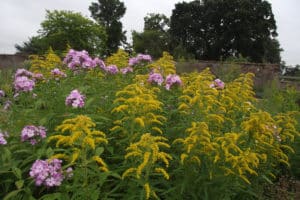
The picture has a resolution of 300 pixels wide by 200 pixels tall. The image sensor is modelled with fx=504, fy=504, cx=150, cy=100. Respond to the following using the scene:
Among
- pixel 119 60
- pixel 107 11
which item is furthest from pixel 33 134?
pixel 107 11

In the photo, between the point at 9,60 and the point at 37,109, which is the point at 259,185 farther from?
the point at 9,60

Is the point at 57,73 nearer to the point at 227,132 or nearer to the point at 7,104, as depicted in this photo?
the point at 7,104

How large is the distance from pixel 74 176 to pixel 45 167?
0.57 feet

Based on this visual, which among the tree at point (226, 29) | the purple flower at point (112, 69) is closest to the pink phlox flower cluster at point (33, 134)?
the purple flower at point (112, 69)

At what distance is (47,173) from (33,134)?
425 millimetres

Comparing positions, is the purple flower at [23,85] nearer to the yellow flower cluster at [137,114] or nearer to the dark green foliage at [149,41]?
the yellow flower cluster at [137,114]

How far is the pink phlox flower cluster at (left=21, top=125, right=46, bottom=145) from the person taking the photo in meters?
3.25

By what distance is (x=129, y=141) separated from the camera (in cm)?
337

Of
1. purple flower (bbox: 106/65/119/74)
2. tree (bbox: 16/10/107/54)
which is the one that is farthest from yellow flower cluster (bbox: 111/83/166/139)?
tree (bbox: 16/10/107/54)

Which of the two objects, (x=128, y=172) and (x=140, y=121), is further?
(x=140, y=121)

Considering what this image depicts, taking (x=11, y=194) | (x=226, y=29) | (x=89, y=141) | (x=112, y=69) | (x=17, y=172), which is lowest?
(x=11, y=194)

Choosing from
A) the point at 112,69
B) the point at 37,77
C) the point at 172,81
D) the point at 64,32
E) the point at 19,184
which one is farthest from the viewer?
the point at 64,32

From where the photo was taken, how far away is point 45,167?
2.91 meters

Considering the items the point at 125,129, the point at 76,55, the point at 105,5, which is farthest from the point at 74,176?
the point at 105,5
